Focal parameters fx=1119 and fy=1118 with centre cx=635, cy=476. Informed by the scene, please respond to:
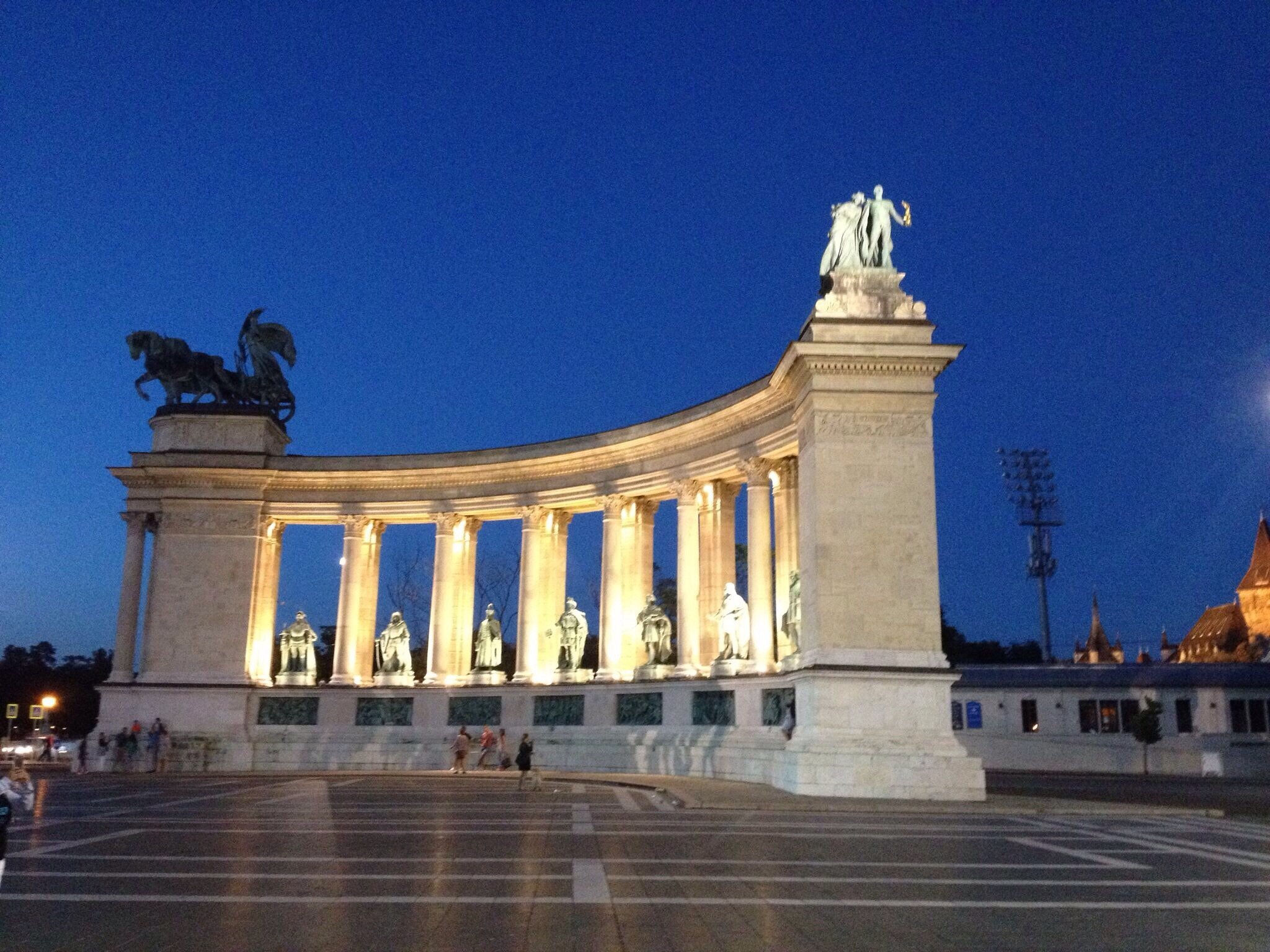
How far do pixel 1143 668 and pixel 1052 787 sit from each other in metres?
46.5

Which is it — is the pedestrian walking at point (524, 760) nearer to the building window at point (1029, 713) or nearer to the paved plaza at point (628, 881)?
the paved plaza at point (628, 881)

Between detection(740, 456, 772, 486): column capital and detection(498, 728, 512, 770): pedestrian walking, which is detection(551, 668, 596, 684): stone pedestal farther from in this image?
detection(740, 456, 772, 486): column capital

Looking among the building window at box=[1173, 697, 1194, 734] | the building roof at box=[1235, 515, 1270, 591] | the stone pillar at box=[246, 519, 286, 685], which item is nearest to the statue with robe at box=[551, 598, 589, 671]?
the stone pillar at box=[246, 519, 286, 685]

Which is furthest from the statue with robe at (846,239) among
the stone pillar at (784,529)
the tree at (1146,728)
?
the tree at (1146,728)

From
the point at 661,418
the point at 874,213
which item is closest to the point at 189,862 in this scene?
the point at 874,213

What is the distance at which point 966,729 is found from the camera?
8044 cm

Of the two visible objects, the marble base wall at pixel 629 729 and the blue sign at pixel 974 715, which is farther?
the blue sign at pixel 974 715

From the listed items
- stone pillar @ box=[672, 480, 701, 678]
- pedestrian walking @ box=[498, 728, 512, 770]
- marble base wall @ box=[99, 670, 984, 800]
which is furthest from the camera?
pedestrian walking @ box=[498, 728, 512, 770]

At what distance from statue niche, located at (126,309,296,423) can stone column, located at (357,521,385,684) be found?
912 cm

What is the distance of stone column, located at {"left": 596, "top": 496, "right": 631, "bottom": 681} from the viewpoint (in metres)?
51.2

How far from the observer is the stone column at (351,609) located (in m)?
57.5

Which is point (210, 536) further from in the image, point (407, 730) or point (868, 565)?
point (868, 565)

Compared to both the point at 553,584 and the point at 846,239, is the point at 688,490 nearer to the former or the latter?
the point at 553,584

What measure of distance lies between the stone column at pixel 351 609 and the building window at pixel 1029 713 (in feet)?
165
